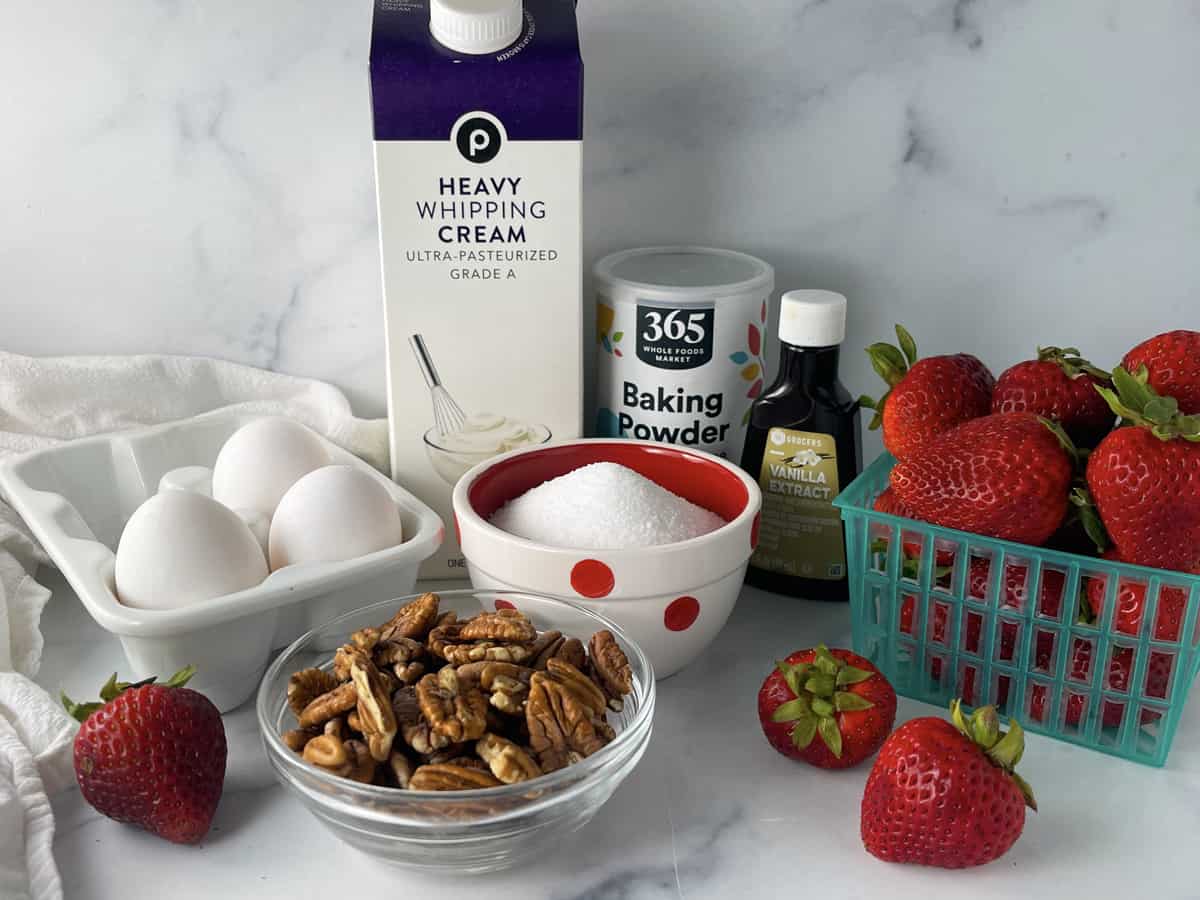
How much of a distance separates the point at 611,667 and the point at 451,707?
4.1 inches

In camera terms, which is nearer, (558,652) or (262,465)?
(558,652)

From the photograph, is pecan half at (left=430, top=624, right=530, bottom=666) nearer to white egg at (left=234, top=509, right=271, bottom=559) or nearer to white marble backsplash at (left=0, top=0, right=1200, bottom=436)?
white egg at (left=234, top=509, right=271, bottom=559)

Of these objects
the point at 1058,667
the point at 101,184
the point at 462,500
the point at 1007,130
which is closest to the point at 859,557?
the point at 1058,667

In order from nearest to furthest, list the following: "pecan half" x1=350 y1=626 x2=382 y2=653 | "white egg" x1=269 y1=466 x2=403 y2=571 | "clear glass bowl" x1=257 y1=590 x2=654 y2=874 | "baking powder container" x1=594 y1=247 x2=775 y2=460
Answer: "clear glass bowl" x1=257 y1=590 x2=654 y2=874
"pecan half" x1=350 y1=626 x2=382 y2=653
"white egg" x1=269 y1=466 x2=403 y2=571
"baking powder container" x1=594 y1=247 x2=775 y2=460

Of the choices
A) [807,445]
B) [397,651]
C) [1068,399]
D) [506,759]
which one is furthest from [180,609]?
[1068,399]

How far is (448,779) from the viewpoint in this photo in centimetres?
61

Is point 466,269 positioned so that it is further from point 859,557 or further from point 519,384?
point 859,557

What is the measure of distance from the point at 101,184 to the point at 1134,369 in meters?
0.80

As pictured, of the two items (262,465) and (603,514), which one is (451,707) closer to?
(603,514)

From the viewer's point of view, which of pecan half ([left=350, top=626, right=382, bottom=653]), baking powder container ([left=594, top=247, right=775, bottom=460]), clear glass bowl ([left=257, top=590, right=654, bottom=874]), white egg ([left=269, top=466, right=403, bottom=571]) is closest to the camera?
clear glass bowl ([left=257, top=590, right=654, bottom=874])

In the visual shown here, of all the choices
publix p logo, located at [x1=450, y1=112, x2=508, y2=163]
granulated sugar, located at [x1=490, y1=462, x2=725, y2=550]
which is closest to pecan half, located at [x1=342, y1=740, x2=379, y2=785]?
granulated sugar, located at [x1=490, y1=462, x2=725, y2=550]

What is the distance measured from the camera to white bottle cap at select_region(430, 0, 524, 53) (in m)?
0.81

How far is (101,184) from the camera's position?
977 millimetres

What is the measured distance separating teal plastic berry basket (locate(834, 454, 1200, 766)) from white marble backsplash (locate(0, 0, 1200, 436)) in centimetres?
29
